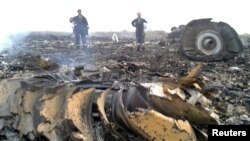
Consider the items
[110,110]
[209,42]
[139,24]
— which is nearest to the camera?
[110,110]

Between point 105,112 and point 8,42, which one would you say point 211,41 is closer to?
point 105,112

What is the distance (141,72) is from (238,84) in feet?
7.44

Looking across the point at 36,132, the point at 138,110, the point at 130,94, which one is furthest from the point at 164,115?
the point at 36,132

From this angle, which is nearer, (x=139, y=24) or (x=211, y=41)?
A: (x=211, y=41)

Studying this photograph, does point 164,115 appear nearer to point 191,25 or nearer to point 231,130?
point 231,130

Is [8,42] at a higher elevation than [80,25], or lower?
lower

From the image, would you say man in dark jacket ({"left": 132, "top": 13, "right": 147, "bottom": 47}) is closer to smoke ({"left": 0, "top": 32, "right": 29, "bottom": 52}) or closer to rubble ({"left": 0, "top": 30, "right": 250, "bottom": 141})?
smoke ({"left": 0, "top": 32, "right": 29, "bottom": 52})

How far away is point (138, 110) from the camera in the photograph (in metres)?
4.75

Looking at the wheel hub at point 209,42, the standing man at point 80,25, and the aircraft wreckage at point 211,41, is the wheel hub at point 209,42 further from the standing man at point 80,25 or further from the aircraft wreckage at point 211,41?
the standing man at point 80,25

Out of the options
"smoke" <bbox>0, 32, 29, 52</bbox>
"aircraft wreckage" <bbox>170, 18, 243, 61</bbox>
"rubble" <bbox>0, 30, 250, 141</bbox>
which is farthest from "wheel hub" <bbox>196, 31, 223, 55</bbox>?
"smoke" <bbox>0, 32, 29, 52</bbox>

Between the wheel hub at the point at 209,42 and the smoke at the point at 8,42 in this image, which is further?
the smoke at the point at 8,42

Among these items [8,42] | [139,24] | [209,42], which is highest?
[139,24]

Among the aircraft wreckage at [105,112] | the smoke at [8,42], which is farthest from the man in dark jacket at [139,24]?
the aircraft wreckage at [105,112]

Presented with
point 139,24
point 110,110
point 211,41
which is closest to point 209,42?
point 211,41
